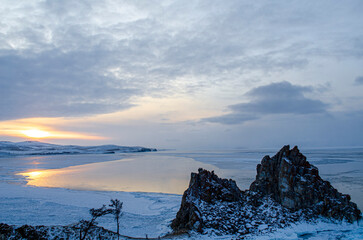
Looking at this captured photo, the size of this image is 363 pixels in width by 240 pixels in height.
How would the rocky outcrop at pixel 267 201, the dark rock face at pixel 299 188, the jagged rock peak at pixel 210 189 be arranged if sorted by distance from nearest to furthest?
the rocky outcrop at pixel 267 201
the dark rock face at pixel 299 188
the jagged rock peak at pixel 210 189

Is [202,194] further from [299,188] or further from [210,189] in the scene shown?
[299,188]

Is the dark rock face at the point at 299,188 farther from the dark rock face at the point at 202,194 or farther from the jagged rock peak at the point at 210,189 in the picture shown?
the dark rock face at the point at 202,194

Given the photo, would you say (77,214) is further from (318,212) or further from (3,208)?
(318,212)

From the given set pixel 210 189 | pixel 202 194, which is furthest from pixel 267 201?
pixel 202 194

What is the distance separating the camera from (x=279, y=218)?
17.5 metres

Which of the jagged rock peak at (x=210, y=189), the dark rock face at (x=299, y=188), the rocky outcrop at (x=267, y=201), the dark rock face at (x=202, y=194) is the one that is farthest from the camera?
the jagged rock peak at (x=210, y=189)

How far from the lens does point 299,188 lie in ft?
62.2

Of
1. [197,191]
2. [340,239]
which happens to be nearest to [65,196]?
[197,191]

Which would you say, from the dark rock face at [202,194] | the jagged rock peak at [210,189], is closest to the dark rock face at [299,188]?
the jagged rock peak at [210,189]

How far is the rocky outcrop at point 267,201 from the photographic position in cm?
1689

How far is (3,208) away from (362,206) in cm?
3070

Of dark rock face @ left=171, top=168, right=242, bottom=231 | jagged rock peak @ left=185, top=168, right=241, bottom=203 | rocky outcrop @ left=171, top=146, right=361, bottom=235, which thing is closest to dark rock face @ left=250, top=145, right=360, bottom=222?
rocky outcrop @ left=171, top=146, right=361, bottom=235

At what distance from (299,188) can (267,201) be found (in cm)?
258

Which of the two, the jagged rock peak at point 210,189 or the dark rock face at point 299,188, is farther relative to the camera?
the jagged rock peak at point 210,189
